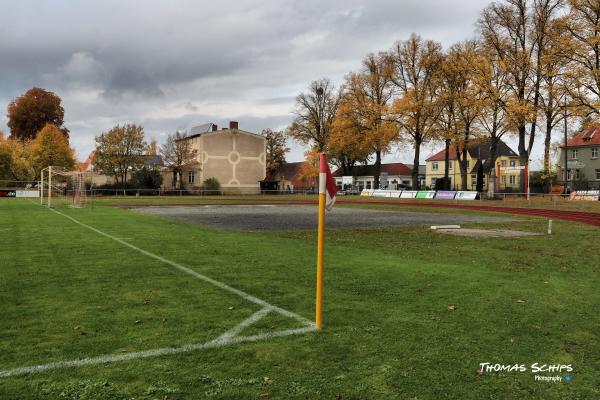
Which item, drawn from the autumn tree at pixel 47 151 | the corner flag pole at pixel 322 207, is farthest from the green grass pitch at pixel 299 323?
the autumn tree at pixel 47 151

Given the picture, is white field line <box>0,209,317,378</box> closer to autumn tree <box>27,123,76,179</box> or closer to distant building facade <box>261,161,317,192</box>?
autumn tree <box>27,123,76,179</box>

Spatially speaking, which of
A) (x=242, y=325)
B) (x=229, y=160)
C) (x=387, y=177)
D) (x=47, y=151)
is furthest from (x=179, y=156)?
(x=242, y=325)

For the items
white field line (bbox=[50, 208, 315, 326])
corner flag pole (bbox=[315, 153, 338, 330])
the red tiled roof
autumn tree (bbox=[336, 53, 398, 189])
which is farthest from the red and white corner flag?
the red tiled roof

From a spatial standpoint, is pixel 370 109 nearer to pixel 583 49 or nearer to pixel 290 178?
pixel 583 49

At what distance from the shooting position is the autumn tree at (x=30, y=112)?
233 feet

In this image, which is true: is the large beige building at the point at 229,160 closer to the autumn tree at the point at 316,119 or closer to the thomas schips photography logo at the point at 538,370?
the autumn tree at the point at 316,119

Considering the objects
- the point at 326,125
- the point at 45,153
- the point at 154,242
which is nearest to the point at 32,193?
the point at 45,153

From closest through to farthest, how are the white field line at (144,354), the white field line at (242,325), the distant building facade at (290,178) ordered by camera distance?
the white field line at (144,354) → the white field line at (242,325) → the distant building facade at (290,178)

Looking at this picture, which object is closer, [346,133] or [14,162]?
[346,133]

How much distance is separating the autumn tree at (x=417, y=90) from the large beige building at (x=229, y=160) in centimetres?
3215

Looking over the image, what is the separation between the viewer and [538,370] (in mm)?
4121

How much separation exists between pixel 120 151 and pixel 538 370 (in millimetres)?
66627

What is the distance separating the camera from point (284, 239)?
532 inches

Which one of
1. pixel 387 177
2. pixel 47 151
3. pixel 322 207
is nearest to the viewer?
pixel 322 207
